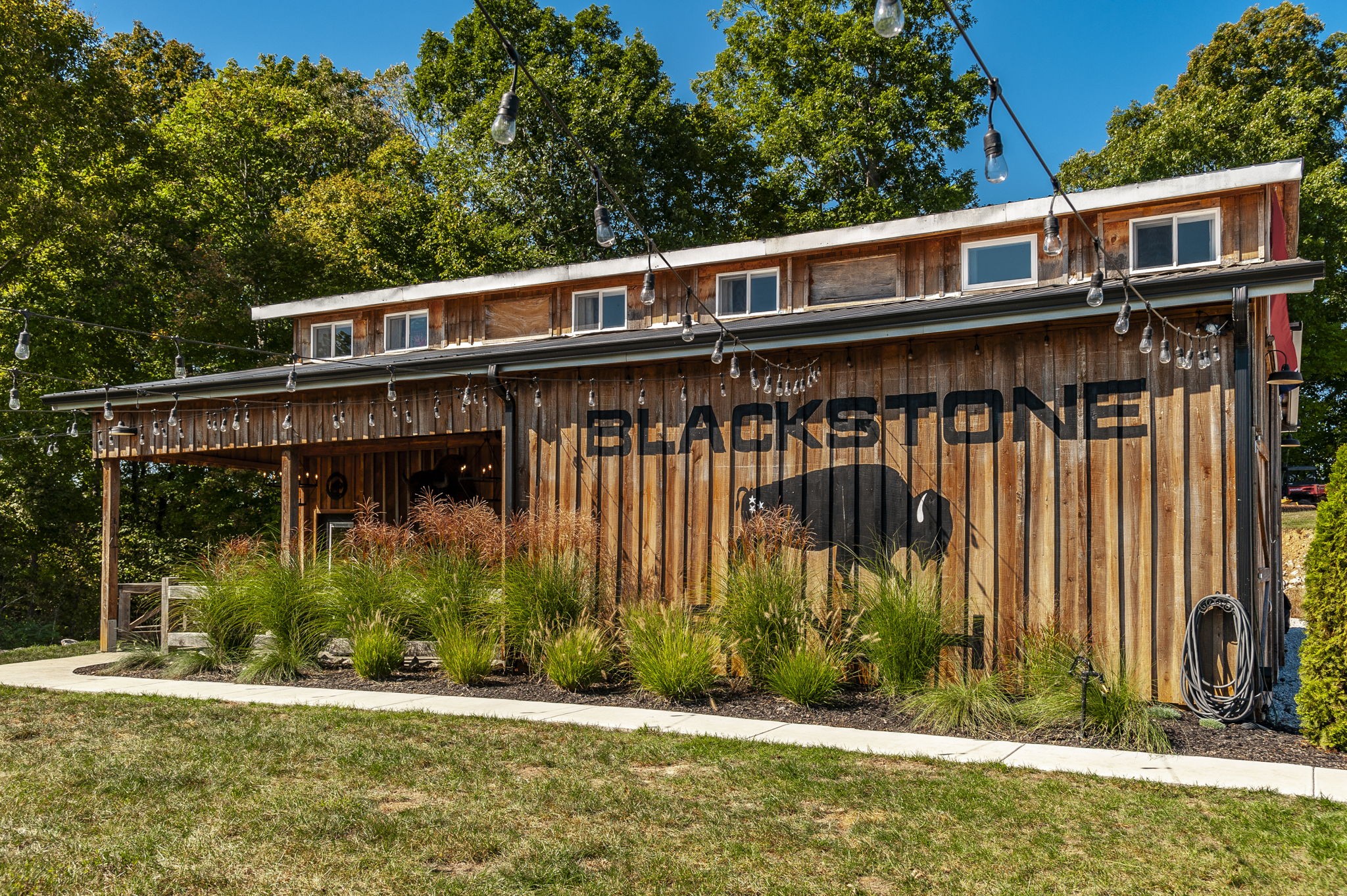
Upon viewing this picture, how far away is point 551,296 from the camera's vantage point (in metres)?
13.4

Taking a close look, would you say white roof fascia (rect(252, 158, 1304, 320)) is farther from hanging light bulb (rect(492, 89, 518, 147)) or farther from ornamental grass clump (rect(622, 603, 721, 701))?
hanging light bulb (rect(492, 89, 518, 147))

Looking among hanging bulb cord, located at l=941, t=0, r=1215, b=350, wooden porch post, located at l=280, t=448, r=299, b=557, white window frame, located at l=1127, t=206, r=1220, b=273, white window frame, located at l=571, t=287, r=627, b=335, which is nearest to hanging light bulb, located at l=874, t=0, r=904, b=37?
hanging bulb cord, located at l=941, t=0, r=1215, b=350

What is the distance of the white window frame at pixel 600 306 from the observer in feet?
42.2

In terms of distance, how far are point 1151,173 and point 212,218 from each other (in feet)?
74.1

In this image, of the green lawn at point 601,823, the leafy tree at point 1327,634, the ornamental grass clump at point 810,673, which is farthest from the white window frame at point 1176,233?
the green lawn at point 601,823

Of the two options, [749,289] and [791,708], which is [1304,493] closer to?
[749,289]

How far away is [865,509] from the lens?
902cm

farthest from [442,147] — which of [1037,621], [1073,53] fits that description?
[1037,621]

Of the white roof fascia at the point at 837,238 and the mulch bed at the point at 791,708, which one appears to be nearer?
the mulch bed at the point at 791,708

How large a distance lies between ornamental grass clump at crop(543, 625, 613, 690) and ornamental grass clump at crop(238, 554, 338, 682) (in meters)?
2.65

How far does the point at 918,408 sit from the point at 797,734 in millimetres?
3256

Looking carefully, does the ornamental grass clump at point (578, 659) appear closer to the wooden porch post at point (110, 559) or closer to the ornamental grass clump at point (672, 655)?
the ornamental grass clump at point (672, 655)

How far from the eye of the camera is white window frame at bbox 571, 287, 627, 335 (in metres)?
12.8

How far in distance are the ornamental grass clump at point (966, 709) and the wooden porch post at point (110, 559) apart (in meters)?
10.3
